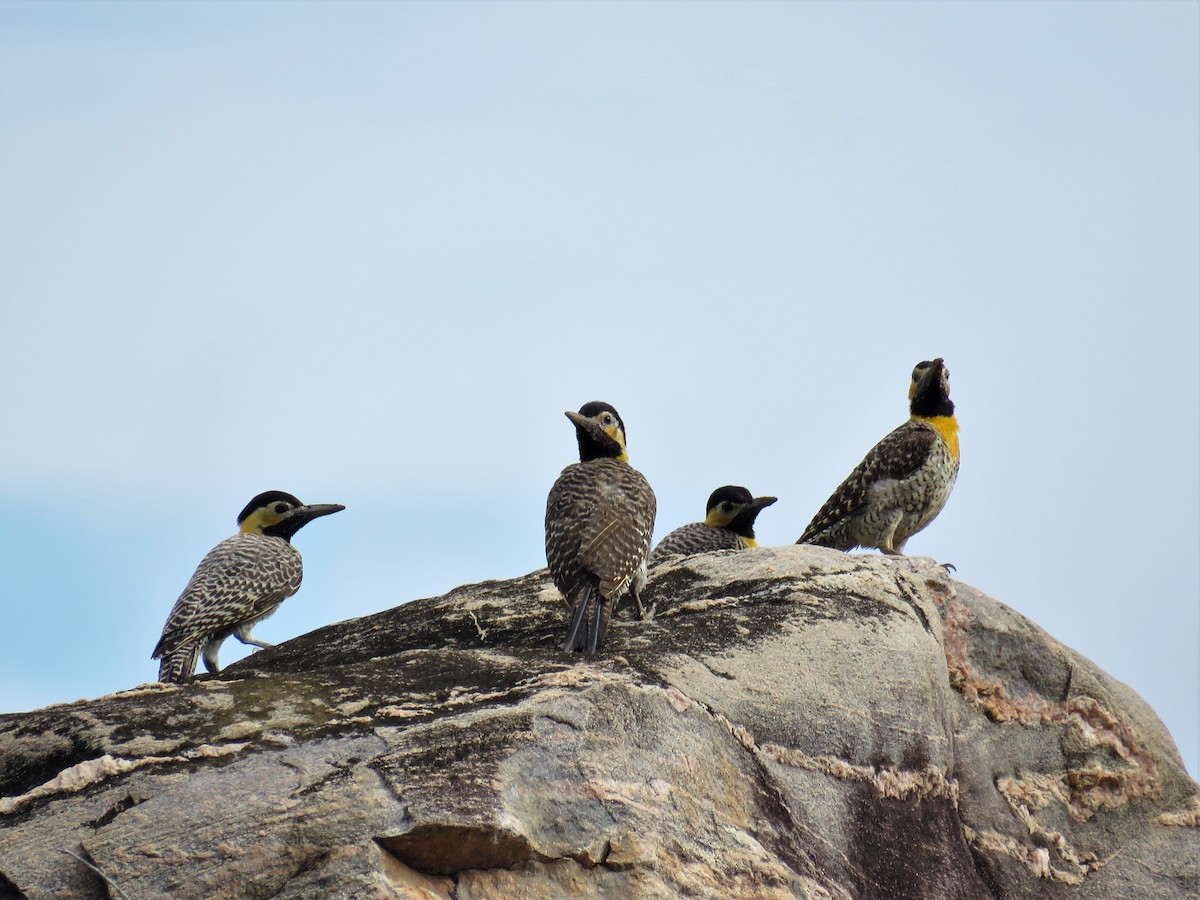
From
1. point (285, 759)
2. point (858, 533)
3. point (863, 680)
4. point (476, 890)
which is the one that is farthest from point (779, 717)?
point (858, 533)

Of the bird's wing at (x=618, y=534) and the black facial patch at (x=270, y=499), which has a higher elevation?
the black facial patch at (x=270, y=499)

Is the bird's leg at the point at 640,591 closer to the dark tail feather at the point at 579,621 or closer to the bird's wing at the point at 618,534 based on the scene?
the bird's wing at the point at 618,534

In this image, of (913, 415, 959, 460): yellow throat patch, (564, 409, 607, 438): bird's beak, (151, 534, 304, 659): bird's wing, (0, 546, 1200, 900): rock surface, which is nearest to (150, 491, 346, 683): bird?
(151, 534, 304, 659): bird's wing

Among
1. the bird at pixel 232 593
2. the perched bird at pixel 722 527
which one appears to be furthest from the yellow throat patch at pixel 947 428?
the bird at pixel 232 593

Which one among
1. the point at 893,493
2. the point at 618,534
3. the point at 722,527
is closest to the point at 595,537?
the point at 618,534

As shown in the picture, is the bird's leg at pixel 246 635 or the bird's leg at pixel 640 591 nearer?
the bird's leg at pixel 640 591

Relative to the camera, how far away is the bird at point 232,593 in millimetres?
9594

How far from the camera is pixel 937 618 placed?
24.7ft

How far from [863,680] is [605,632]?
1.27 m

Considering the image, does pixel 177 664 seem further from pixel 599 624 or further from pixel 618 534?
pixel 599 624

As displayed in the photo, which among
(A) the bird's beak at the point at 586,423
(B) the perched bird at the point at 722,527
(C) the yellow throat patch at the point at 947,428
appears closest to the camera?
(A) the bird's beak at the point at 586,423

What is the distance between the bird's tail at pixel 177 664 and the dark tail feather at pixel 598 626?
13.0 feet

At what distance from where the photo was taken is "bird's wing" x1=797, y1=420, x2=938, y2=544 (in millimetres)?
10602

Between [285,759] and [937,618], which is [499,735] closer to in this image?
[285,759]
